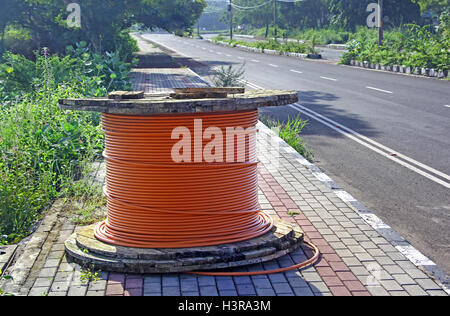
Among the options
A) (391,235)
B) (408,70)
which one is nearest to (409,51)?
(408,70)

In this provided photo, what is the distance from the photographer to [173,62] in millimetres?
35250

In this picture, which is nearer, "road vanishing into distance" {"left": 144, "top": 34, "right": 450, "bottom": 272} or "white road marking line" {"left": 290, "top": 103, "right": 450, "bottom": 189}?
"road vanishing into distance" {"left": 144, "top": 34, "right": 450, "bottom": 272}

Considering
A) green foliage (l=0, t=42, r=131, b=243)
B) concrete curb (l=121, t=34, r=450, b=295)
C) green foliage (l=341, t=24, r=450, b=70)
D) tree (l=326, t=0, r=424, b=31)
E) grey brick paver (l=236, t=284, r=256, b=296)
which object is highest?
tree (l=326, t=0, r=424, b=31)

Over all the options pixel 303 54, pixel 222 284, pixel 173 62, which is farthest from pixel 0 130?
pixel 303 54

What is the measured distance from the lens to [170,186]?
17.5ft

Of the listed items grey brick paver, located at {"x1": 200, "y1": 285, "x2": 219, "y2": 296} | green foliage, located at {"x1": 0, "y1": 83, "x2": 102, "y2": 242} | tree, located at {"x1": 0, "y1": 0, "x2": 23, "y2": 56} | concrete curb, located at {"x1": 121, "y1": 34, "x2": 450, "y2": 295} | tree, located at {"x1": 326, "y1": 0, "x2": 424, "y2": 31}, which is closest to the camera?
grey brick paver, located at {"x1": 200, "y1": 285, "x2": 219, "y2": 296}

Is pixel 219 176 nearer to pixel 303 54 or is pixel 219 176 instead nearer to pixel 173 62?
pixel 173 62

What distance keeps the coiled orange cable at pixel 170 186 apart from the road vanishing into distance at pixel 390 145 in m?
2.08

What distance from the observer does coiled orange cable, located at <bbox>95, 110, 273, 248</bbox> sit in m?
5.28

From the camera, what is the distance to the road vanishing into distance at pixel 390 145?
7121 mm

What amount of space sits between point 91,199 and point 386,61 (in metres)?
24.8

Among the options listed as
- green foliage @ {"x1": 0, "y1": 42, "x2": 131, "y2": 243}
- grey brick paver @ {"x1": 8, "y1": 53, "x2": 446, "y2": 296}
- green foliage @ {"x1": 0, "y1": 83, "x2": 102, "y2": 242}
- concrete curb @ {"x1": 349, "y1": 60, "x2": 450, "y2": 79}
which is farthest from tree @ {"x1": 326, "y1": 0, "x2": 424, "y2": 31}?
grey brick paver @ {"x1": 8, "y1": 53, "x2": 446, "y2": 296}

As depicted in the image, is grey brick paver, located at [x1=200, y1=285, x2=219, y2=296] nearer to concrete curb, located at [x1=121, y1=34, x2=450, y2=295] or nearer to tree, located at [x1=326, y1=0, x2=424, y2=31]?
concrete curb, located at [x1=121, y1=34, x2=450, y2=295]

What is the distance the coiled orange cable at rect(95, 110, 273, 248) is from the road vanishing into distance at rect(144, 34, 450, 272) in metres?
2.08
